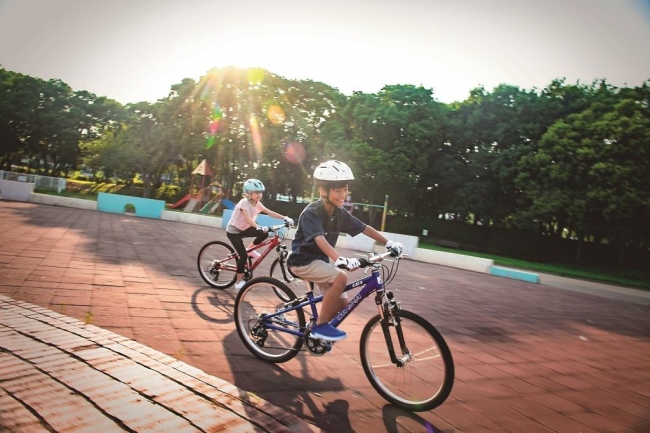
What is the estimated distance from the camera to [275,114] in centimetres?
3247

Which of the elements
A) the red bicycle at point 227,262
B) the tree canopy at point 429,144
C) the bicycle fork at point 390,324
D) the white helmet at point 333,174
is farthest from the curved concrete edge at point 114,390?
the tree canopy at point 429,144

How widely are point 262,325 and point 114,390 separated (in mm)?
1451

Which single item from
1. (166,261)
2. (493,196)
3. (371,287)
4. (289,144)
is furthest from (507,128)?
(371,287)

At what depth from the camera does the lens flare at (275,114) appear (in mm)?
Result: 32438

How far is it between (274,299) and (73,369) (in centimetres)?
159

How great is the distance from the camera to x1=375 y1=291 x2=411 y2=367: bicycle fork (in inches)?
120

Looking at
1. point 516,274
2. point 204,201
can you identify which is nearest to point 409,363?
point 516,274

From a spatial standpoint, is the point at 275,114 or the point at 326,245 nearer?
the point at 326,245

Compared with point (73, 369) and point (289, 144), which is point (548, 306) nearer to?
point (73, 369)

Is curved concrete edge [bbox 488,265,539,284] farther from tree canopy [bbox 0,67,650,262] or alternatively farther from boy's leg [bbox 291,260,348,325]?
boy's leg [bbox 291,260,348,325]

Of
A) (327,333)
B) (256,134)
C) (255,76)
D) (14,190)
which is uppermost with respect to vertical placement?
(255,76)

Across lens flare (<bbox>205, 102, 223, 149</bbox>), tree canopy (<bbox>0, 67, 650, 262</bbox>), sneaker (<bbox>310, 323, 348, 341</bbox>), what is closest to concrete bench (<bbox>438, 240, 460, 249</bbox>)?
tree canopy (<bbox>0, 67, 650, 262</bbox>)

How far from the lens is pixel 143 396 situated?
2383mm

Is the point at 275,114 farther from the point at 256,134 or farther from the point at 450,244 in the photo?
the point at 450,244
